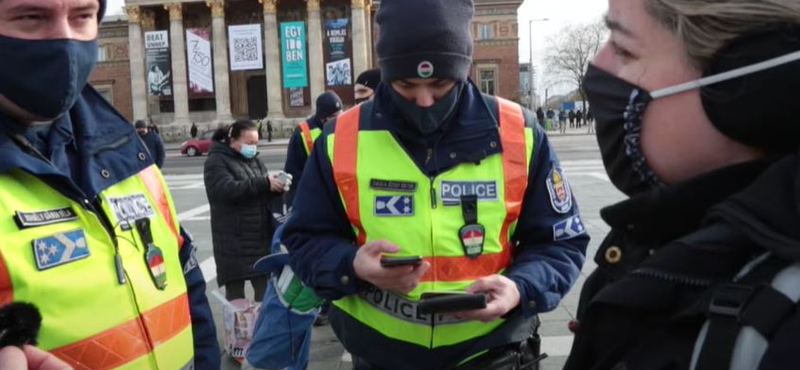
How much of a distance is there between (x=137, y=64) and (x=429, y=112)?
2103 inches

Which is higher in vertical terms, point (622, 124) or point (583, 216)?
point (622, 124)

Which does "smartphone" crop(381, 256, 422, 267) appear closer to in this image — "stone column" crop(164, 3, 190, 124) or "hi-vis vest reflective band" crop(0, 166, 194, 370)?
"hi-vis vest reflective band" crop(0, 166, 194, 370)

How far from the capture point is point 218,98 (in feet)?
165

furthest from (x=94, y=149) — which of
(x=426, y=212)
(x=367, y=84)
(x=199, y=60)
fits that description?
(x=199, y=60)

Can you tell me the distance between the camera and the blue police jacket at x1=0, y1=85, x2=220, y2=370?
193 centimetres

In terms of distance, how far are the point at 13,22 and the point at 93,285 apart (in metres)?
0.79

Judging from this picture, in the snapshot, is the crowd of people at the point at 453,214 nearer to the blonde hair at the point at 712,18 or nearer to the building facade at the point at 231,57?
the blonde hair at the point at 712,18

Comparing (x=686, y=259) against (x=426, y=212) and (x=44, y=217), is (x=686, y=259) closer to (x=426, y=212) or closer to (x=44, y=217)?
(x=426, y=212)

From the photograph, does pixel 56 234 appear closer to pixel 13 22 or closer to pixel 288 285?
pixel 13 22

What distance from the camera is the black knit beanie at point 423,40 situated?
2471 millimetres

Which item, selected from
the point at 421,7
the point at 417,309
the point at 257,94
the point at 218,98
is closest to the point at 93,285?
the point at 417,309

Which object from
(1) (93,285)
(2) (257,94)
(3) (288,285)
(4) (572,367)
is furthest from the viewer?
(2) (257,94)

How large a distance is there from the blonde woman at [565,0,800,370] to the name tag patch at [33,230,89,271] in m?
1.33

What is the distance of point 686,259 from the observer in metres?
1.18
